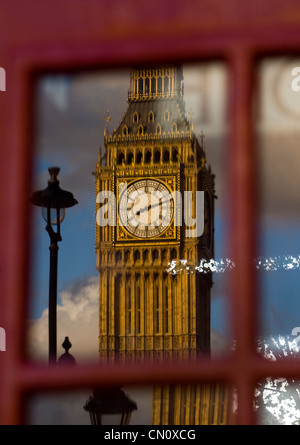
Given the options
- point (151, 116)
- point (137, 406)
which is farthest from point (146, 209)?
point (137, 406)

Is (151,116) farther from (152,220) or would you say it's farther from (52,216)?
(52,216)

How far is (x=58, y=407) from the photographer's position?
1.61 m

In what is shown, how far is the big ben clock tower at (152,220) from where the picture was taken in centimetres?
181

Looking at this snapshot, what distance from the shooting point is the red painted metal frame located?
1528mm

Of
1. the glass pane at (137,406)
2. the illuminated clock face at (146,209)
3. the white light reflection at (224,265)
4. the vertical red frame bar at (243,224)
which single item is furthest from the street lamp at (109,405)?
the illuminated clock face at (146,209)

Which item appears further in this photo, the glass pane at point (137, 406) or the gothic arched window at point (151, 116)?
the gothic arched window at point (151, 116)

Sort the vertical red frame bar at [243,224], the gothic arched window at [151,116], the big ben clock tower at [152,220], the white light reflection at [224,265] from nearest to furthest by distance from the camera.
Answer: the vertical red frame bar at [243,224] < the white light reflection at [224,265] < the big ben clock tower at [152,220] < the gothic arched window at [151,116]

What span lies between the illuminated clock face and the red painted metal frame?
0.31 meters

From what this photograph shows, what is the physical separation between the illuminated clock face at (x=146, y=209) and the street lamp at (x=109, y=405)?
18.3 inches

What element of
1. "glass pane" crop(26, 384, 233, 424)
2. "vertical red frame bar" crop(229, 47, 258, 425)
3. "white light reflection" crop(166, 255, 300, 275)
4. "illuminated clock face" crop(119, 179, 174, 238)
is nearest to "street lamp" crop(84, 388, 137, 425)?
"glass pane" crop(26, 384, 233, 424)

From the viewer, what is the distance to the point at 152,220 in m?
1.88

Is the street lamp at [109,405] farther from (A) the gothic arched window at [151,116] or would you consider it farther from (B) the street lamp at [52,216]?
(A) the gothic arched window at [151,116]
